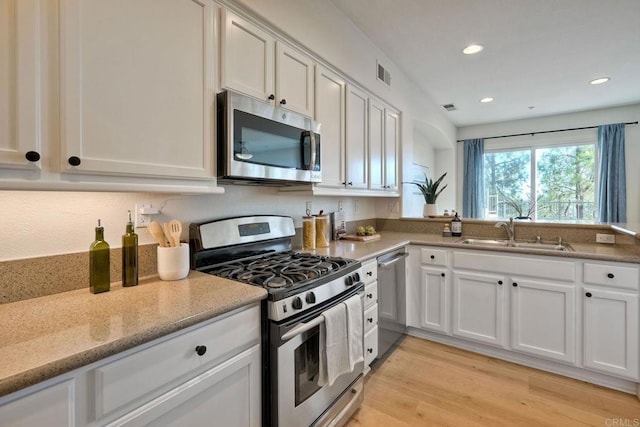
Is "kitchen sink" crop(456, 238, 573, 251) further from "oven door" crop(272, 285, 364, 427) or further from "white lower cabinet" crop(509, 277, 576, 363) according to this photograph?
"oven door" crop(272, 285, 364, 427)

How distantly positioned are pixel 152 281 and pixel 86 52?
3.02ft

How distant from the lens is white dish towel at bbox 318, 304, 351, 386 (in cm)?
149

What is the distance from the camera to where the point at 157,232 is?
1417 mm

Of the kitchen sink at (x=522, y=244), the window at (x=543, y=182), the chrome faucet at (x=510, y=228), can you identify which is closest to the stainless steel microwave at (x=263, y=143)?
the kitchen sink at (x=522, y=244)

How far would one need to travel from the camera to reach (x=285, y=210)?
7.57ft

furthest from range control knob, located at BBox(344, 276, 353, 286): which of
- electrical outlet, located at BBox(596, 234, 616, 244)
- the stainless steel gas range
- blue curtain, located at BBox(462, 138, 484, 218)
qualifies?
blue curtain, located at BBox(462, 138, 484, 218)

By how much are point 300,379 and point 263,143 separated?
45.8 inches

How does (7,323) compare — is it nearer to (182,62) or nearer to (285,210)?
(182,62)

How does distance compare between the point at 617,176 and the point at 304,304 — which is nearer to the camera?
the point at 304,304

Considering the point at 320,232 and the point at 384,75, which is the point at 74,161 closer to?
the point at 320,232

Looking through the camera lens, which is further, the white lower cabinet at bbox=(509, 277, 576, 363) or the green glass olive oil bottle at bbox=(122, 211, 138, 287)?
the white lower cabinet at bbox=(509, 277, 576, 363)

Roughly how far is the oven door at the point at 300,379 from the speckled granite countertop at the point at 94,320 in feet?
0.90

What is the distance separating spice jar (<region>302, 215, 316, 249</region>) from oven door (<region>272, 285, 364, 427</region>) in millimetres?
748

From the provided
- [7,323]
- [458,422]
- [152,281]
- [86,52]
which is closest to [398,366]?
[458,422]
